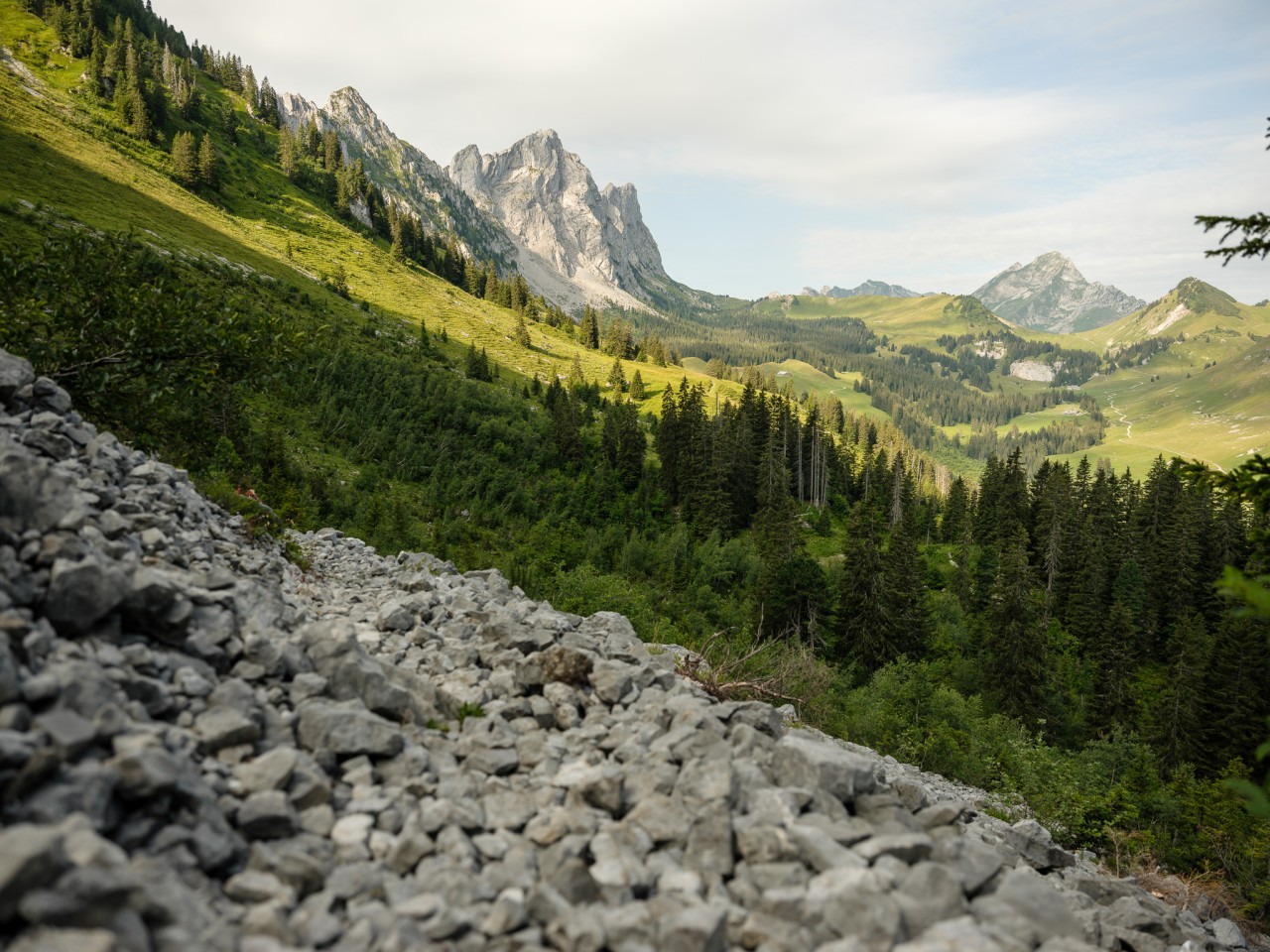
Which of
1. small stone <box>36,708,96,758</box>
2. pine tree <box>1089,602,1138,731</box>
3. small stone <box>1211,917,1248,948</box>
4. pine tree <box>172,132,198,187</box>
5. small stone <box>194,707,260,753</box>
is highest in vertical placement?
pine tree <box>172,132,198,187</box>

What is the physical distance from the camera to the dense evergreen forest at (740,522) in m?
15.4

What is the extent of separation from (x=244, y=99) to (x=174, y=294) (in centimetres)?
21964

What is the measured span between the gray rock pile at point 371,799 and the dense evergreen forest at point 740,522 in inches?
165

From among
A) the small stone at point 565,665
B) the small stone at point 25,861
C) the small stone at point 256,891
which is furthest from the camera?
the small stone at point 565,665

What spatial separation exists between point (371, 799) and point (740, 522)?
8925 centimetres

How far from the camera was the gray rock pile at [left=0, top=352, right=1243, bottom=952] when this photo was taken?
4.35m

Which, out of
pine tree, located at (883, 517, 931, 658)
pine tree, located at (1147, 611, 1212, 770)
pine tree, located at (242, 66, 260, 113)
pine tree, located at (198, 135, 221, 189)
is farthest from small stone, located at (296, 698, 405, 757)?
pine tree, located at (242, 66, 260, 113)

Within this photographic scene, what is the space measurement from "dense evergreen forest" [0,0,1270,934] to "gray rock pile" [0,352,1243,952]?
13.7ft

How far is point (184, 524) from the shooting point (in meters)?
10.5

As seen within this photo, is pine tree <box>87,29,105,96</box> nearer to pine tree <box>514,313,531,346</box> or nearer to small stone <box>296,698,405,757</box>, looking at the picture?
pine tree <box>514,313,531,346</box>

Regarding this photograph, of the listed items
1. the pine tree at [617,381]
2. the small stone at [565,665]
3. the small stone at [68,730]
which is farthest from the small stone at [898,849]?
the pine tree at [617,381]

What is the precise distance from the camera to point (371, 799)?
19.6 ft

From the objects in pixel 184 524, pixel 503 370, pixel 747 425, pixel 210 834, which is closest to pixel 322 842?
pixel 210 834

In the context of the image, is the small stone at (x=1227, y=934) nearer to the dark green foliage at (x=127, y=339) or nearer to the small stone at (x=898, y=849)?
the small stone at (x=898, y=849)
